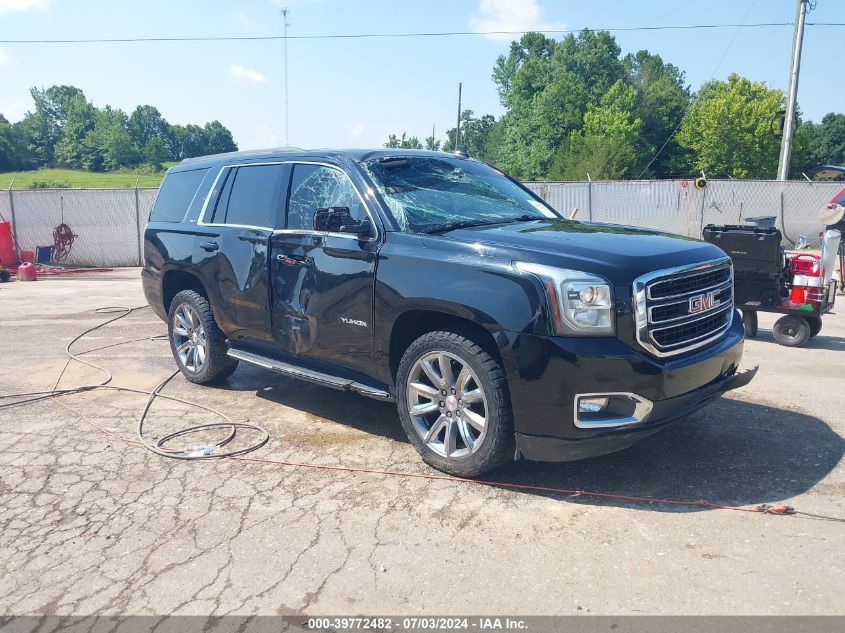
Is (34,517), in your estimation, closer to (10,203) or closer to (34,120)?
(10,203)

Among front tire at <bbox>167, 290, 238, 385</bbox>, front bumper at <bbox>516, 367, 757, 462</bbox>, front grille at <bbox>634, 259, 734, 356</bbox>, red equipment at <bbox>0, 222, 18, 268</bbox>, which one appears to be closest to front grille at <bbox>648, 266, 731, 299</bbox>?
front grille at <bbox>634, 259, 734, 356</bbox>

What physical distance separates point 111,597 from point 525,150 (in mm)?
64930

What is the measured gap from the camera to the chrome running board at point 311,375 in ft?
14.5

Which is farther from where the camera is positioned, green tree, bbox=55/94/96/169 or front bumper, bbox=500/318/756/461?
green tree, bbox=55/94/96/169

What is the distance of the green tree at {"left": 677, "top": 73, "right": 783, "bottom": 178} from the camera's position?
57.2 meters

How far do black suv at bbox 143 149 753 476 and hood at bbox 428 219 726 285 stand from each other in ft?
0.05

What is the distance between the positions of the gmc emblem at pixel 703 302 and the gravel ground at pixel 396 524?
3.16 ft

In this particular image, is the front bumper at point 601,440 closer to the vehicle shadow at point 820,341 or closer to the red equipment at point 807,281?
the red equipment at point 807,281

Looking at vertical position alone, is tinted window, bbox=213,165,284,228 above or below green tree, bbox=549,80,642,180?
below

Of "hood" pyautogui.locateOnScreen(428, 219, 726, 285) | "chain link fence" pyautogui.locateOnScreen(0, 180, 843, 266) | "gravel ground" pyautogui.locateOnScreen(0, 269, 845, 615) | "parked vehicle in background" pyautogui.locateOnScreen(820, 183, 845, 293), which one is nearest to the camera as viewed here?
"gravel ground" pyautogui.locateOnScreen(0, 269, 845, 615)

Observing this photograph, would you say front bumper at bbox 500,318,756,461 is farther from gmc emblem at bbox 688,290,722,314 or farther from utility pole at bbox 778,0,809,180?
utility pole at bbox 778,0,809,180

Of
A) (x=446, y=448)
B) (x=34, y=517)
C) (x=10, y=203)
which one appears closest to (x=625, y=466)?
(x=446, y=448)

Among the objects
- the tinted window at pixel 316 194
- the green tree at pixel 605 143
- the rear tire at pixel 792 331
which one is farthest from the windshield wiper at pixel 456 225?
the green tree at pixel 605 143

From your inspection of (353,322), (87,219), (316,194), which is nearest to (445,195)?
(316,194)
